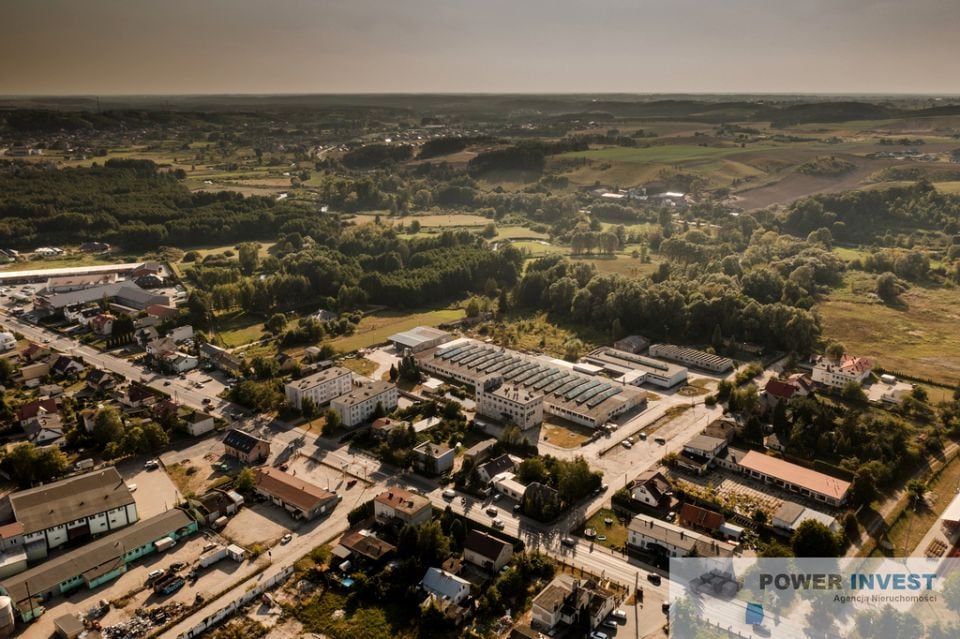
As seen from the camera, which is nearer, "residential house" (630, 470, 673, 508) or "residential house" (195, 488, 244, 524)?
"residential house" (195, 488, 244, 524)

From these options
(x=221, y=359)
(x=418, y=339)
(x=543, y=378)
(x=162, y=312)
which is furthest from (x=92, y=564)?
(x=162, y=312)

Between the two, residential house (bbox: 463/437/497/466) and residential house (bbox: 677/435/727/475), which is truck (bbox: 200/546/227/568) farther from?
residential house (bbox: 677/435/727/475)

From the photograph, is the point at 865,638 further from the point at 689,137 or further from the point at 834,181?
the point at 689,137

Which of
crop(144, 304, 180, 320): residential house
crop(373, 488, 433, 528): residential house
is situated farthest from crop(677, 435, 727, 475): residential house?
crop(144, 304, 180, 320): residential house

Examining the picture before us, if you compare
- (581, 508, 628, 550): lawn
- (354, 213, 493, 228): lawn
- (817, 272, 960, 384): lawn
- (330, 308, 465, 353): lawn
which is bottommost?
(330, 308, 465, 353): lawn

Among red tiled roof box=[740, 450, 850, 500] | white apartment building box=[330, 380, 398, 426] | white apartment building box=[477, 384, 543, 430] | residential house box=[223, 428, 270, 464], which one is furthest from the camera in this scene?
white apartment building box=[330, 380, 398, 426]

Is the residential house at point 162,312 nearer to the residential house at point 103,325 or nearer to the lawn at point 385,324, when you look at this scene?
the residential house at point 103,325

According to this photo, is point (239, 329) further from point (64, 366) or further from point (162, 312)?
point (64, 366)

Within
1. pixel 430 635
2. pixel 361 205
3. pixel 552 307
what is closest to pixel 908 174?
pixel 552 307
